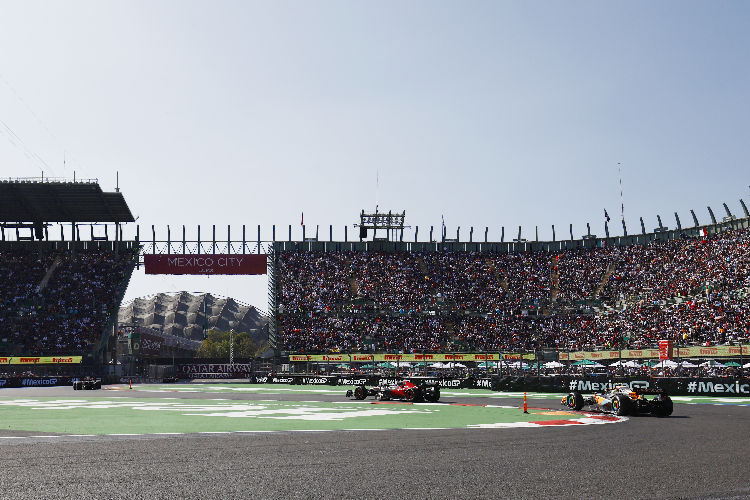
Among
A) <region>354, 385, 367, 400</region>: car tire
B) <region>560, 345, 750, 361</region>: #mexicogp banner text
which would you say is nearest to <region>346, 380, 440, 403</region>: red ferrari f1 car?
<region>354, 385, 367, 400</region>: car tire

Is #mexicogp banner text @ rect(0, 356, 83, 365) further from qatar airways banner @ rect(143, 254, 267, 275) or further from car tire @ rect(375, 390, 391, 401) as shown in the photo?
car tire @ rect(375, 390, 391, 401)

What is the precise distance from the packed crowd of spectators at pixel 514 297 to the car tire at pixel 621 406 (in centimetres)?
3910

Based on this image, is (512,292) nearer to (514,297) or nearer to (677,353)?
(514,297)

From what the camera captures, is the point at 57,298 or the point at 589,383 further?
the point at 57,298

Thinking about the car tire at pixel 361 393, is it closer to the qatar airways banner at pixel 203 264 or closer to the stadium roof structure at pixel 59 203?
the qatar airways banner at pixel 203 264

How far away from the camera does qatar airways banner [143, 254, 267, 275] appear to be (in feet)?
252

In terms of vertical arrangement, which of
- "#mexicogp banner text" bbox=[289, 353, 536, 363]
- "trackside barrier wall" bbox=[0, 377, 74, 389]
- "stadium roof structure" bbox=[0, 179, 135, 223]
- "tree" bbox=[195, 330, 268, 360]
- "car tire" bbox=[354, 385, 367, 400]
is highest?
"stadium roof structure" bbox=[0, 179, 135, 223]

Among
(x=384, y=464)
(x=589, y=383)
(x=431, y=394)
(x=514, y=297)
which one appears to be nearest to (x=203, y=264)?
(x=514, y=297)

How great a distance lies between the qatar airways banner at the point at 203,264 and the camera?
76.8m

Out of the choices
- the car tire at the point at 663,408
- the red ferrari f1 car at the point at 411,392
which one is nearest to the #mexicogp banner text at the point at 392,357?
the red ferrari f1 car at the point at 411,392

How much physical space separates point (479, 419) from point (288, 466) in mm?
11574

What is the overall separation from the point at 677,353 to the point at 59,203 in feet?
195

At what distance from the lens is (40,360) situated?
64.1m

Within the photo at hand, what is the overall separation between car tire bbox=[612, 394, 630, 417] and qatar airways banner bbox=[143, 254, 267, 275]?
56.6 meters
